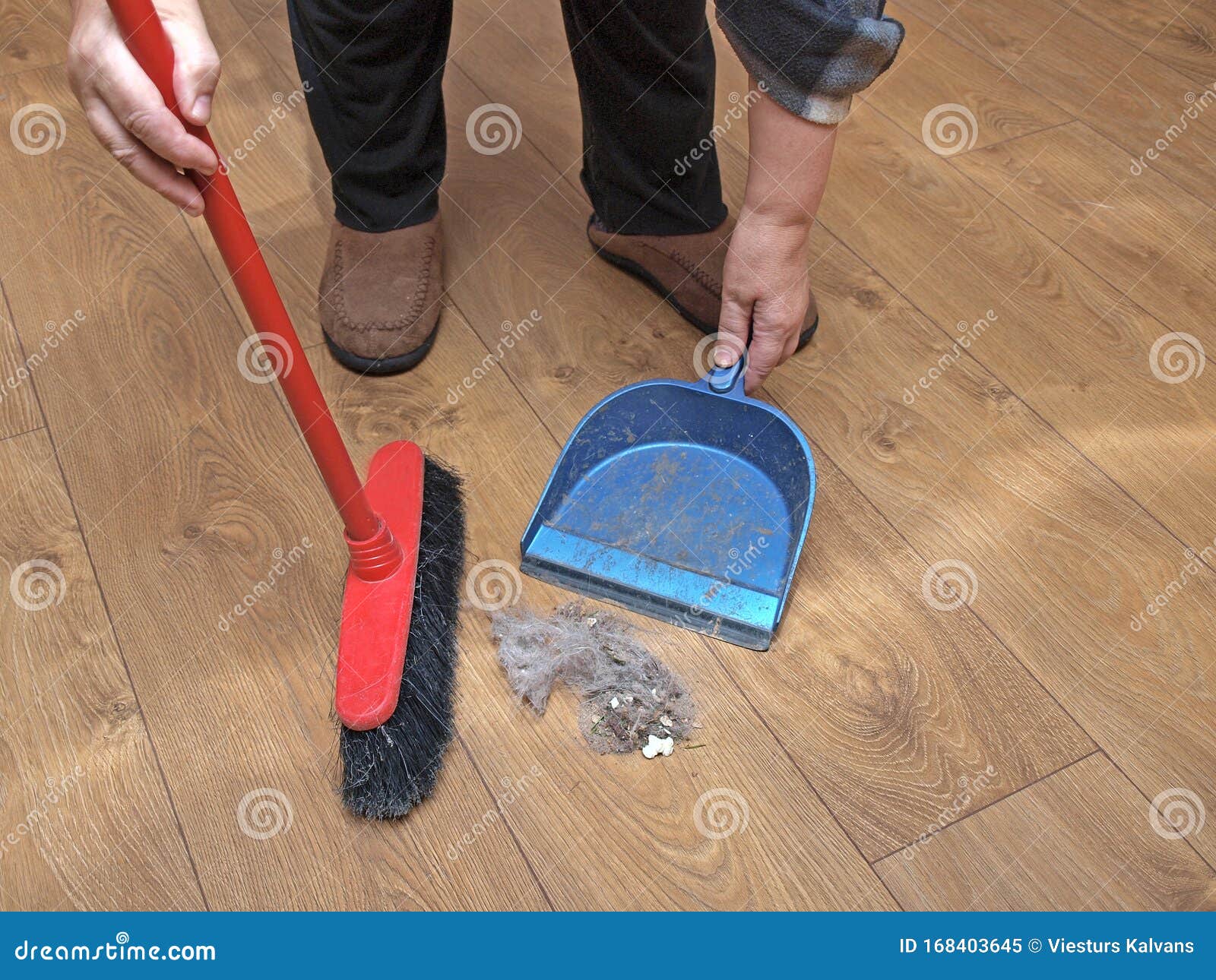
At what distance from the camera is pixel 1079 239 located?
1.32 meters

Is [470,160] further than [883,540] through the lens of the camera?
Yes

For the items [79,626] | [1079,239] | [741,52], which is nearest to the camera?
[741,52]

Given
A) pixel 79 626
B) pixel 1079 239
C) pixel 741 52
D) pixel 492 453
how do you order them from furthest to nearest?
pixel 1079 239, pixel 492 453, pixel 79 626, pixel 741 52

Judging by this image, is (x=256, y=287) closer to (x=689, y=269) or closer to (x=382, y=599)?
(x=382, y=599)

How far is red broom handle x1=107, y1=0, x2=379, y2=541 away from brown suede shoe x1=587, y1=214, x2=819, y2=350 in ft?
1.62

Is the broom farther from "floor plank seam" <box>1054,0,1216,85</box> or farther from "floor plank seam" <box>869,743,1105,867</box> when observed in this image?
"floor plank seam" <box>1054,0,1216,85</box>

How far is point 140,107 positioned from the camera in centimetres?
59

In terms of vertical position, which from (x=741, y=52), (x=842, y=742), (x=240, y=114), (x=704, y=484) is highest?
(x=741, y=52)

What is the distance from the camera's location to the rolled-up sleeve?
2.52ft

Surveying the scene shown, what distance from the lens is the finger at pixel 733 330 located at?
90 cm

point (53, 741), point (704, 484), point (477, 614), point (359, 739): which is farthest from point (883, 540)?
point (53, 741)

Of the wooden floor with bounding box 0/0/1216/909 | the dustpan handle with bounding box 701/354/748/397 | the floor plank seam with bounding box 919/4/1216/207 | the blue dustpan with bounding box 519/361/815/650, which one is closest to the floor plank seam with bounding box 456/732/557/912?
the wooden floor with bounding box 0/0/1216/909

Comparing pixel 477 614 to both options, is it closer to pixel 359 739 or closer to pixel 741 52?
pixel 359 739

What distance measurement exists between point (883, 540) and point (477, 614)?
0.41 m
